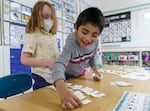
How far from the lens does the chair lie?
0.91 m

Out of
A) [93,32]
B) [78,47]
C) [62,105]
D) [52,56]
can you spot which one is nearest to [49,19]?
[52,56]

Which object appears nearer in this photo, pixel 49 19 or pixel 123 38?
pixel 49 19

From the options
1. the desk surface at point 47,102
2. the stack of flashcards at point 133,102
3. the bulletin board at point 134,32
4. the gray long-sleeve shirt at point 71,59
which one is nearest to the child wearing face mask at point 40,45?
the gray long-sleeve shirt at point 71,59

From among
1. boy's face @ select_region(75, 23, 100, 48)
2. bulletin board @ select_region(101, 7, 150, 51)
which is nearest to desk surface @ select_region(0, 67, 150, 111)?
boy's face @ select_region(75, 23, 100, 48)

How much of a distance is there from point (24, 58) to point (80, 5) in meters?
2.60

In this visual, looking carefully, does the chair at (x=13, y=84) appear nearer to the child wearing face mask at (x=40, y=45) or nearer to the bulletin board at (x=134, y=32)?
the child wearing face mask at (x=40, y=45)

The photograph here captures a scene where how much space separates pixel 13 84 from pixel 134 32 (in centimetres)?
321

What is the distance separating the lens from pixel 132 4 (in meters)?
3.58

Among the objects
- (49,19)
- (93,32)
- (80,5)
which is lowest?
(93,32)

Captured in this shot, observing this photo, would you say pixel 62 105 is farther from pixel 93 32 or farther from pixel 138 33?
pixel 138 33

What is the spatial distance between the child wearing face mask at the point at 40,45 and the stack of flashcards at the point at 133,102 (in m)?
0.51

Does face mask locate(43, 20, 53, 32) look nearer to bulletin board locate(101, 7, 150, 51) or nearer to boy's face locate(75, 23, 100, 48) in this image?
boy's face locate(75, 23, 100, 48)

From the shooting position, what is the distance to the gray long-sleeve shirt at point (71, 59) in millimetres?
665

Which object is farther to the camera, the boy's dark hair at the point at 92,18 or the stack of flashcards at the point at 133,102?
the boy's dark hair at the point at 92,18
